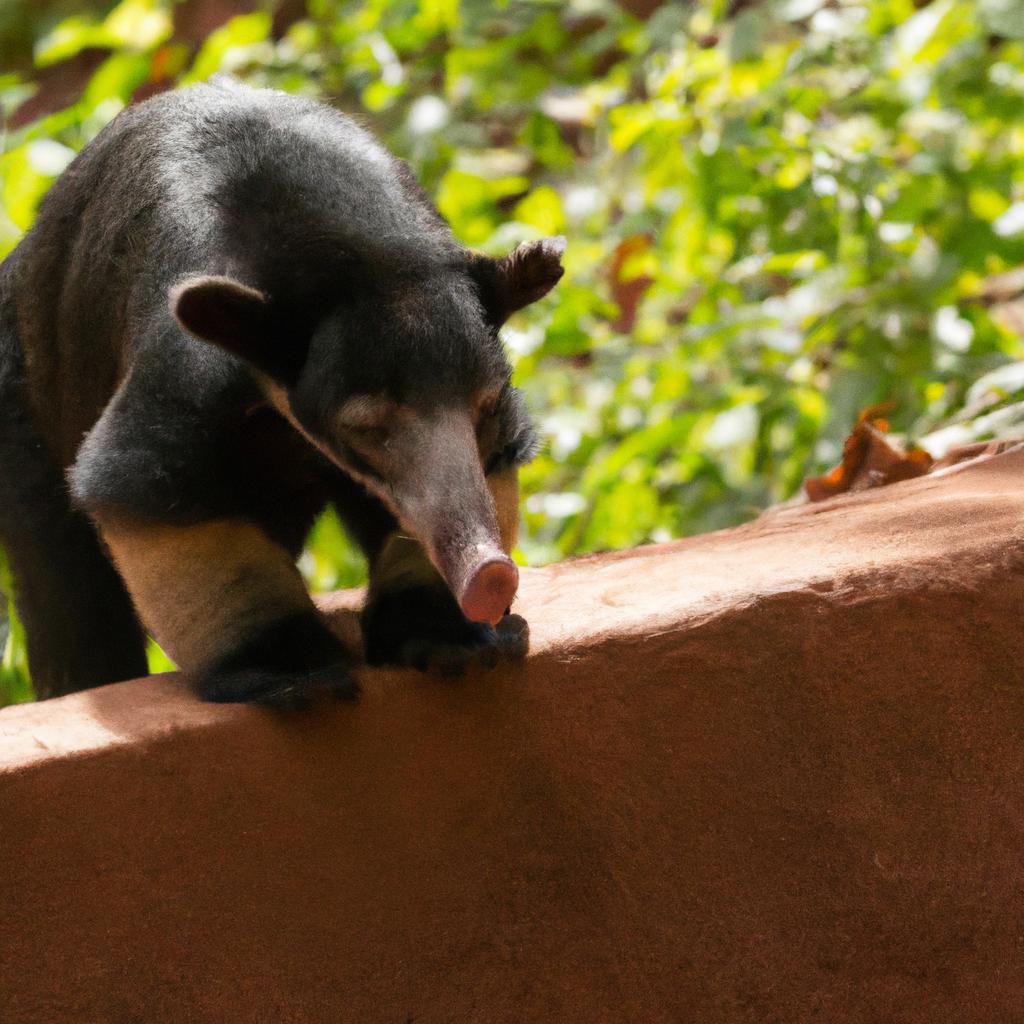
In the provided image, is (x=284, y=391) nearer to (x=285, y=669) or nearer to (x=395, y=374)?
(x=395, y=374)

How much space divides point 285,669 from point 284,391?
1.80ft

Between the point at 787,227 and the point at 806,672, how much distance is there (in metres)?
3.84

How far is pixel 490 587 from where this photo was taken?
2.24m

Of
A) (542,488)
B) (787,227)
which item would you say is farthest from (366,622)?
(542,488)

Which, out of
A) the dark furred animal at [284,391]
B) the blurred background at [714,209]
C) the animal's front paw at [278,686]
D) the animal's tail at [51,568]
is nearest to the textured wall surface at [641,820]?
the animal's front paw at [278,686]

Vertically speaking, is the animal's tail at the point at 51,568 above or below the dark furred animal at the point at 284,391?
below

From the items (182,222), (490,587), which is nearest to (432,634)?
(490,587)

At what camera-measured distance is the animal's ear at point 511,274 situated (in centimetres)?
284

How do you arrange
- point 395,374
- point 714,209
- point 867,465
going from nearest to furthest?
A: point 395,374
point 867,465
point 714,209

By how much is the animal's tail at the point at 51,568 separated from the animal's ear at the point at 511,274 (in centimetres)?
152

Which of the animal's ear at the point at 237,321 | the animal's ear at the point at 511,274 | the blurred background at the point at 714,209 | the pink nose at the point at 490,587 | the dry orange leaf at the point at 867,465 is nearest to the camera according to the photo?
the pink nose at the point at 490,587

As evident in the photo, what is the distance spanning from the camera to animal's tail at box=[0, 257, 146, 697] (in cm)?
378

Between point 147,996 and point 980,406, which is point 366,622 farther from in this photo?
point 980,406

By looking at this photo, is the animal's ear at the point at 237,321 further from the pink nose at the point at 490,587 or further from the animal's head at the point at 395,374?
the pink nose at the point at 490,587
